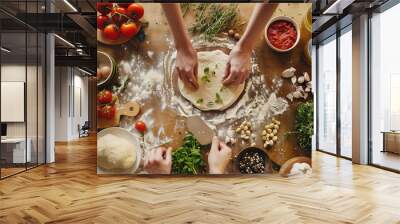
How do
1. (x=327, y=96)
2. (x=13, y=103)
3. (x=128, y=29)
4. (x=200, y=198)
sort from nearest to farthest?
(x=200, y=198) < (x=128, y=29) < (x=13, y=103) < (x=327, y=96)

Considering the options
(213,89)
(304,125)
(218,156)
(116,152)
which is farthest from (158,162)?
(304,125)

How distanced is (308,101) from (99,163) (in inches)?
142

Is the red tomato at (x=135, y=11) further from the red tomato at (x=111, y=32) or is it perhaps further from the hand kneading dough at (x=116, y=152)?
the hand kneading dough at (x=116, y=152)

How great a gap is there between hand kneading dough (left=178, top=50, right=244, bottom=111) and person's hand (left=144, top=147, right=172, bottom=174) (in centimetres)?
95

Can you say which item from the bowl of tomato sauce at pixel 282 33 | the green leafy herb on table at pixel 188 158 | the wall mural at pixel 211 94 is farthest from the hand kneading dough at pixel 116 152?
the bowl of tomato sauce at pixel 282 33

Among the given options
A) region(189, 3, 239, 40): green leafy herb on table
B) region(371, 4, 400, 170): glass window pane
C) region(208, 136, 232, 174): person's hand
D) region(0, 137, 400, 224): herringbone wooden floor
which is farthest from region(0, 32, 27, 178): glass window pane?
region(371, 4, 400, 170): glass window pane

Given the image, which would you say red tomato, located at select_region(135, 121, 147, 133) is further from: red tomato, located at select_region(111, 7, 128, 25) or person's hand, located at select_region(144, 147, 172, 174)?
red tomato, located at select_region(111, 7, 128, 25)

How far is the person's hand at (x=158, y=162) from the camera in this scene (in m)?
6.23

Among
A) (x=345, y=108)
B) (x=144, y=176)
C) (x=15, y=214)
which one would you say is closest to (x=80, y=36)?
(x=144, y=176)

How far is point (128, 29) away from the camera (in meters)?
6.12

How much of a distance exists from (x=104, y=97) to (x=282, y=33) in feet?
10.2

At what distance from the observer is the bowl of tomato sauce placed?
6.22 metres

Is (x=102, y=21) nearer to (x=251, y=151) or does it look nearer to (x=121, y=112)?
(x=121, y=112)

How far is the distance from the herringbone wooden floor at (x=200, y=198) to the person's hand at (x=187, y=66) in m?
1.59
